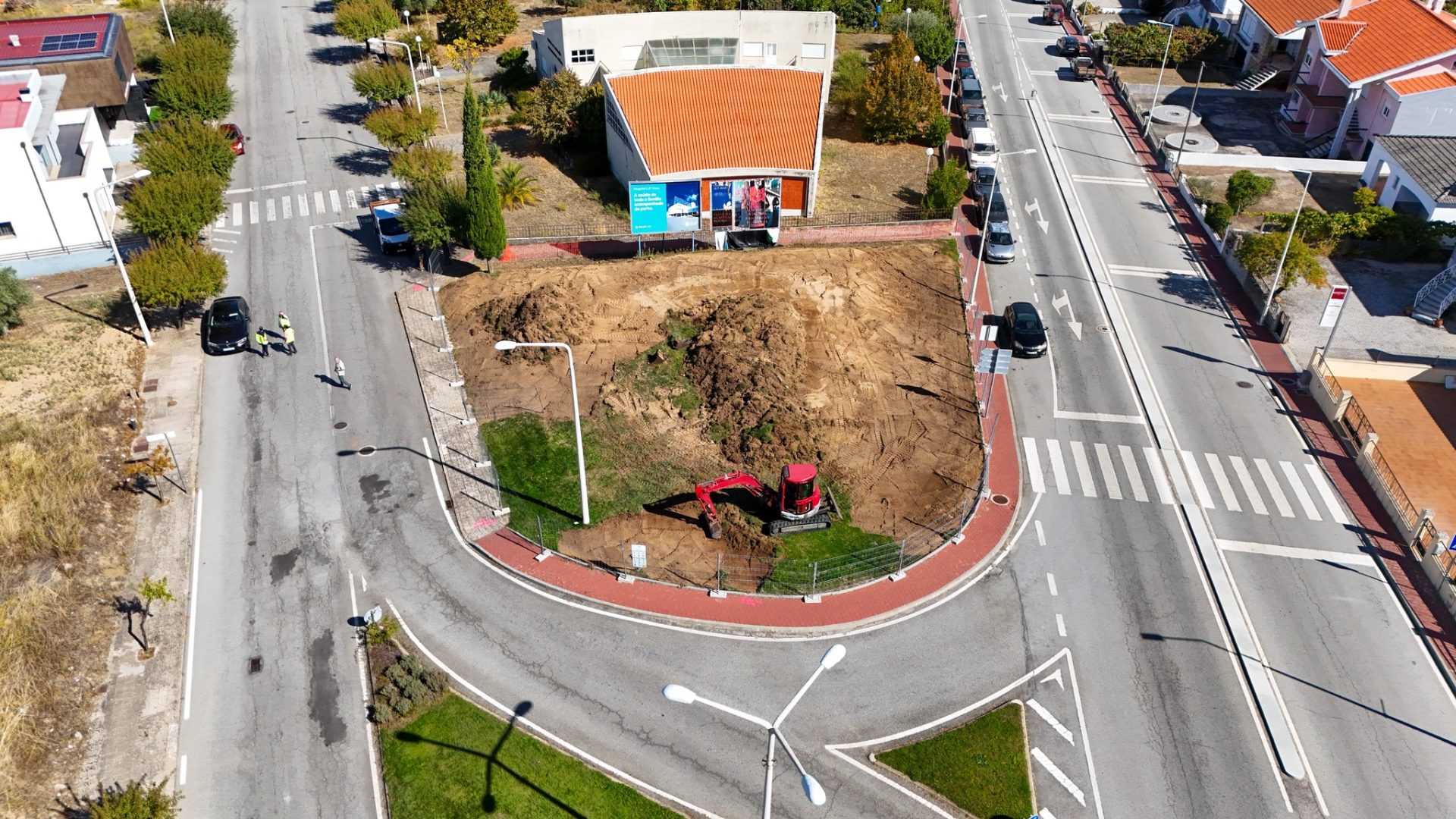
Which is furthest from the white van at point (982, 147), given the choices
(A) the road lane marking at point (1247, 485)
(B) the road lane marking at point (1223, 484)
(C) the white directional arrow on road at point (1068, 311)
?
(A) the road lane marking at point (1247, 485)

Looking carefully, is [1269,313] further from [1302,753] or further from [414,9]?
[414,9]

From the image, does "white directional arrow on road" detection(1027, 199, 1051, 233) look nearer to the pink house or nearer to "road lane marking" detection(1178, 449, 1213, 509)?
"road lane marking" detection(1178, 449, 1213, 509)

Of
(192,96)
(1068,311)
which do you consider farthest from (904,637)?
(192,96)

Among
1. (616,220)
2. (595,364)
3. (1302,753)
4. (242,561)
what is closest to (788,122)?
(616,220)

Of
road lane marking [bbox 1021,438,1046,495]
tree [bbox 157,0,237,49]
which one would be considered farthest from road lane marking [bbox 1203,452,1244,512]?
tree [bbox 157,0,237,49]

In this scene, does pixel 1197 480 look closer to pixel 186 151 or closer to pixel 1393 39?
pixel 1393 39
